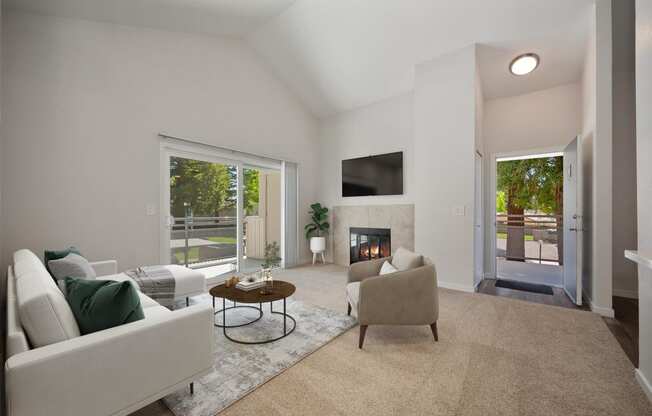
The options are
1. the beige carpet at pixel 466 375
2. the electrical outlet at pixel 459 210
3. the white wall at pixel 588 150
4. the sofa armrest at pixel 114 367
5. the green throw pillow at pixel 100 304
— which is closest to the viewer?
the sofa armrest at pixel 114 367

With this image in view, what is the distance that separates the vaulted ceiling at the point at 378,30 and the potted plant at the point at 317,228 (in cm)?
253

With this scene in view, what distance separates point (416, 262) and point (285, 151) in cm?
366

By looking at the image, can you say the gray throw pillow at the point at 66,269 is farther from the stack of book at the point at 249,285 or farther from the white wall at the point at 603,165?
the white wall at the point at 603,165

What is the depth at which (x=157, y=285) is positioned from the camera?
2.66 meters

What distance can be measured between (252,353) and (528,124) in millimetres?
4954

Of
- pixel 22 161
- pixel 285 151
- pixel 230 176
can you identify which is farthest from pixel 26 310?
pixel 285 151

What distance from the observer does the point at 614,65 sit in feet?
11.0

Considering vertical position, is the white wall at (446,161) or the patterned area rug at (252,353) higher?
the white wall at (446,161)

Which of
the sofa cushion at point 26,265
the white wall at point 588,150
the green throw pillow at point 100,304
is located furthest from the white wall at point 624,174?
the sofa cushion at point 26,265

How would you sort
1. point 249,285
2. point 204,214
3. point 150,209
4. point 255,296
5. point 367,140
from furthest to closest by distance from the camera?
point 367,140 < point 204,214 < point 150,209 < point 249,285 < point 255,296

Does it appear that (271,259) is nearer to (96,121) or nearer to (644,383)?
(96,121)

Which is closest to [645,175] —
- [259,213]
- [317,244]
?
[317,244]

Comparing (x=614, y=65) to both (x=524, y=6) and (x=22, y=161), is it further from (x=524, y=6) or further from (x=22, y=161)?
(x=22, y=161)

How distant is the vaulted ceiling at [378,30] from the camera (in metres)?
3.05
